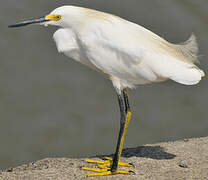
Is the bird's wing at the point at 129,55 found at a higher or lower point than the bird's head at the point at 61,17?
lower

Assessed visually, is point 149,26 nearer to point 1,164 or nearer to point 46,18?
point 1,164

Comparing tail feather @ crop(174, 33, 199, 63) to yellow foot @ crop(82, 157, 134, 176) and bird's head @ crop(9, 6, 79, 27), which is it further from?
yellow foot @ crop(82, 157, 134, 176)

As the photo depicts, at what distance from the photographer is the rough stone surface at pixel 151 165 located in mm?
3758

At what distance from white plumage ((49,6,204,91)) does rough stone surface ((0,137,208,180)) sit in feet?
2.62

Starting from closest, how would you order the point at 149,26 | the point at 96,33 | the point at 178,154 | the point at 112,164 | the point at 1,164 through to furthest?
the point at 96,33 → the point at 112,164 → the point at 178,154 → the point at 1,164 → the point at 149,26

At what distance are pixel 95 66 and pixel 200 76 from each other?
91cm

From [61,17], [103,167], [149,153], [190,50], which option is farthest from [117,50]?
[149,153]

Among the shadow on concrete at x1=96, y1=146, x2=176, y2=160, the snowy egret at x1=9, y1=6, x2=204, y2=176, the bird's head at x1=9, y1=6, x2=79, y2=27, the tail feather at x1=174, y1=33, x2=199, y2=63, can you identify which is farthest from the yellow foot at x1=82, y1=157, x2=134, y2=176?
the bird's head at x1=9, y1=6, x2=79, y2=27

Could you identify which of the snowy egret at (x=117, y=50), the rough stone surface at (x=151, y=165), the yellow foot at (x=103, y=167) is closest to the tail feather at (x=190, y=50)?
the snowy egret at (x=117, y=50)

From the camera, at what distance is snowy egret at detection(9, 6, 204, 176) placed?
363 cm

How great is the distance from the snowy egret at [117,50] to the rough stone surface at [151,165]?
22cm

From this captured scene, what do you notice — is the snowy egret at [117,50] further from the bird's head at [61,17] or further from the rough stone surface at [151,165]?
the rough stone surface at [151,165]

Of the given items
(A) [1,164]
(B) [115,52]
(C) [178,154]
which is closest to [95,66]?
(B) [115,52]

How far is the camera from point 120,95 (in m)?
3.74
